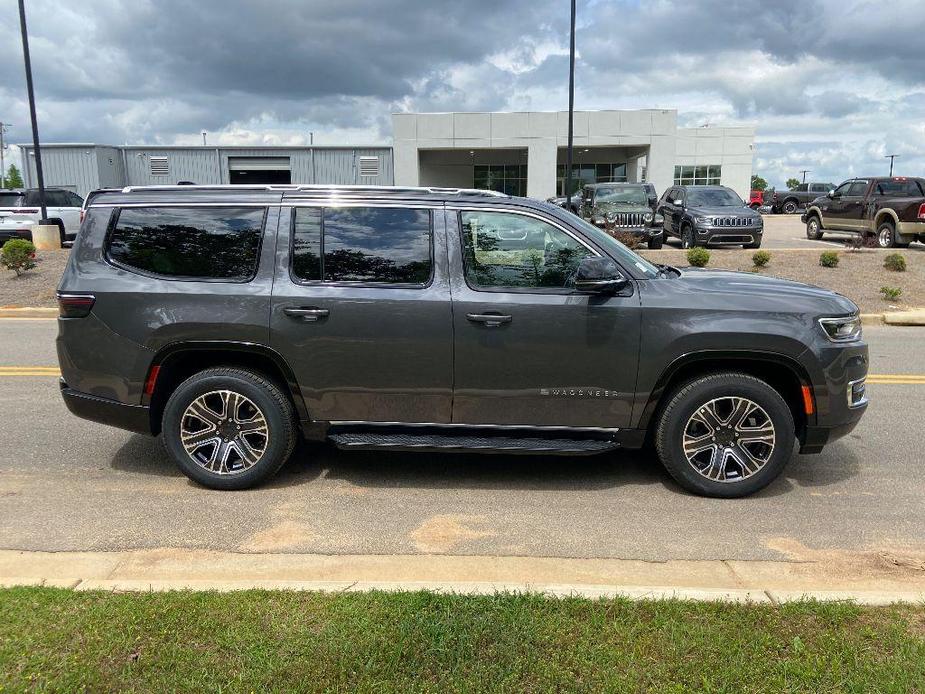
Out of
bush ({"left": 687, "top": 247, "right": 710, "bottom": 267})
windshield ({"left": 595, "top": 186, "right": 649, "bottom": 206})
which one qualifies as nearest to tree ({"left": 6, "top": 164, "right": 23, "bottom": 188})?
windshield ({"left": 595, "top": 186, "right": 649, "bottom": 206})

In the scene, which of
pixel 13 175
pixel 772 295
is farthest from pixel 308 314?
pixel 13 175

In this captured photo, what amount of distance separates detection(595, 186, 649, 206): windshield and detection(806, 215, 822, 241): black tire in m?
6.50

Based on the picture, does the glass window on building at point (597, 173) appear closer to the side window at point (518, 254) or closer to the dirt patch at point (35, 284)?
the dirt patch at point (35, 284)

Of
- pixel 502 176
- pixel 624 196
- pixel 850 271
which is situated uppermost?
pixel 502 176

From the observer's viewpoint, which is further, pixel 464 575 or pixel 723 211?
pixel 723 211

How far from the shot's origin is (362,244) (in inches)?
179

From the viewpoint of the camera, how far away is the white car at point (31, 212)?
1956 cm

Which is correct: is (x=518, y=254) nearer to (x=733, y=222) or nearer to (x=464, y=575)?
(x=464, y=575)

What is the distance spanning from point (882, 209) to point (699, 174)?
33.0m


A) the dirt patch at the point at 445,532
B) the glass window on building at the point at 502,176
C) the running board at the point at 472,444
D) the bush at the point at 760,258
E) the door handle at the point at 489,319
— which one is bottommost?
the dirt patch at the point at 445,532

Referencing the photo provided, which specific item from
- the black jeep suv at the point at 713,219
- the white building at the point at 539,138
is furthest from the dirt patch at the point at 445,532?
the white building at the point at 539,138

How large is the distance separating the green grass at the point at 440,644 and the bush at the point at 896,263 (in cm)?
1415

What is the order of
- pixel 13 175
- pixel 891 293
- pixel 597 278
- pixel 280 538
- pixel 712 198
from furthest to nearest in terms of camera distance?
1. pixel 13 175
2. pixel 712 198
3. pixel 891 293
4. pixel 597 278
5. pixel 280 538

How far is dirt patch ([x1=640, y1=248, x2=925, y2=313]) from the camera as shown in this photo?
1346 centimetres
